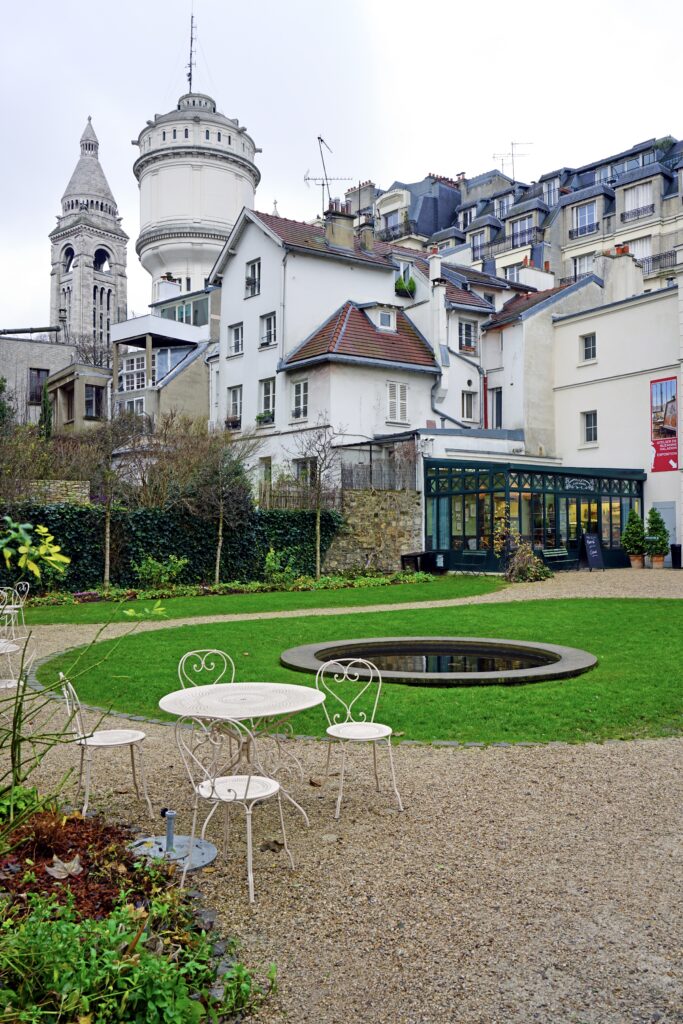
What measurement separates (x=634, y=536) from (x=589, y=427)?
5.72 metres

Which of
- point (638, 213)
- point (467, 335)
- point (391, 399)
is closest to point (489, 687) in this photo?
point (391, 399)

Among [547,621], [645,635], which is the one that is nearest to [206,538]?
[547,621]

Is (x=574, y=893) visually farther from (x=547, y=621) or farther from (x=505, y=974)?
(x=547, y=621)

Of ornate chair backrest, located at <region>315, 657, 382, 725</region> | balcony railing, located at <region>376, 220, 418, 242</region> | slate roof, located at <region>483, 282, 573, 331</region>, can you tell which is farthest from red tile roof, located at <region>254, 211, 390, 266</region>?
ornate chair backrest, located at <region>315, 657, 382, 725</region>

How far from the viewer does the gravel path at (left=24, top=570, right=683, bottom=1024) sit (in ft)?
11.0

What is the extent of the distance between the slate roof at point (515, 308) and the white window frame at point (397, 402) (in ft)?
16.0

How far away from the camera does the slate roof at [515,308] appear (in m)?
32.0

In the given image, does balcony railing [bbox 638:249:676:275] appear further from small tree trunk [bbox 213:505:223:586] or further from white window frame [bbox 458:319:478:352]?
small tree trunk [bbox 213:505:223:586]

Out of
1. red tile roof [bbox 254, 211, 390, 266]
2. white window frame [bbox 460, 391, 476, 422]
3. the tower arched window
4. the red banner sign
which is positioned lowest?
the red banner sign

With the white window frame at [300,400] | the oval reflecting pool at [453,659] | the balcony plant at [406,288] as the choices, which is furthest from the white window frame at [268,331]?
the oval reflecting pool at [453,659]

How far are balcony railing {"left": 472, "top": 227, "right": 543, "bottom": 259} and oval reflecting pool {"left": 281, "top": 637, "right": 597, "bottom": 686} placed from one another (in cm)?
3969

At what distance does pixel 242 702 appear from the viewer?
17.5 ft

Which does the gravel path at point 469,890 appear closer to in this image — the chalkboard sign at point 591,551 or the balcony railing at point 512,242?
the chalkboard sign at point 591,551

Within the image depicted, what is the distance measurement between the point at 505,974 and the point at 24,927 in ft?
6.30
